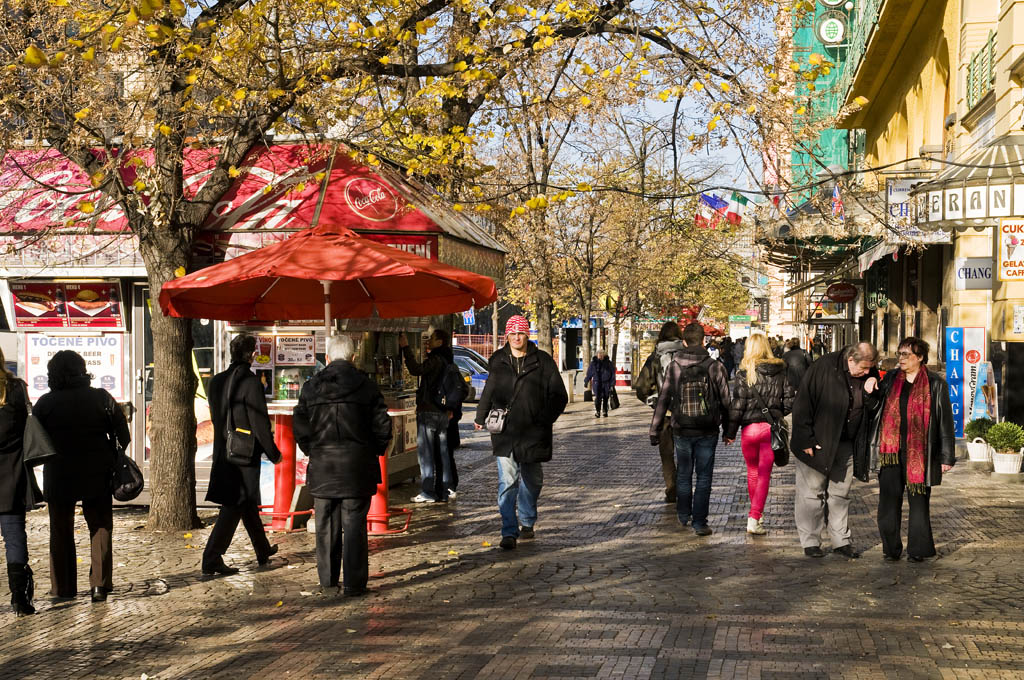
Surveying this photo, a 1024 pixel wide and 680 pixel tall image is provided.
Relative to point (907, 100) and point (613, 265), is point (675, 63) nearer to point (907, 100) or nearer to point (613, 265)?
point (907, 100)

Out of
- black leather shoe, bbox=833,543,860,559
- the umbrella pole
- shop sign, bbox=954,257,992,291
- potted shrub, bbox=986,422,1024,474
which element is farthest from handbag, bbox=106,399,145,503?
shop sign, bbox=954,257,992,291

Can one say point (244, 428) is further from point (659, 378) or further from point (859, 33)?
point (859, 33)

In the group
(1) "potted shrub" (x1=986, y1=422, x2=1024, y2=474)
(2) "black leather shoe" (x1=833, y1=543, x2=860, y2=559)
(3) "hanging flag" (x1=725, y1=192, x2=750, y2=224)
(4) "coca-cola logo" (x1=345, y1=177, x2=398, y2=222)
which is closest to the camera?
(2) "black leather shoe" (x1=833, y1=543, x2=860, y2=559)

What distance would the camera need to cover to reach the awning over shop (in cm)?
1440

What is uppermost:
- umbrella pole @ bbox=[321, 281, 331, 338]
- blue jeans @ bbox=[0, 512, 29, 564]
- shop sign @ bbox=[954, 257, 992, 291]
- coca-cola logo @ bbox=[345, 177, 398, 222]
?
coca-cola logo @ bbox=[345, 177, 398, 222]

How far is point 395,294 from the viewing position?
12180 mm

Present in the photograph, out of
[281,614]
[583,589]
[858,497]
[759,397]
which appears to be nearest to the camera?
[281,614]

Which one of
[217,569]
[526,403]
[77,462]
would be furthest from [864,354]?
[77,462]

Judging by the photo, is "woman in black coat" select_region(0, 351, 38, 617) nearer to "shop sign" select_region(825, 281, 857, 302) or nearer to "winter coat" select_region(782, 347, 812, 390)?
"winter coat" select_region(782, 347, 812, 390)

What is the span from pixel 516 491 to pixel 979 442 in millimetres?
8737

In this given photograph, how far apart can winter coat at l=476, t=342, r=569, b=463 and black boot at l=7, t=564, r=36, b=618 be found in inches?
145

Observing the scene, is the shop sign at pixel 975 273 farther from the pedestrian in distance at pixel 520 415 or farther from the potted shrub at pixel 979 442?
the pedestrian in distance at pixel 520 415

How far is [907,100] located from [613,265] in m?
14.5

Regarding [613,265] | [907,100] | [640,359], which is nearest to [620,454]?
[907,100]
